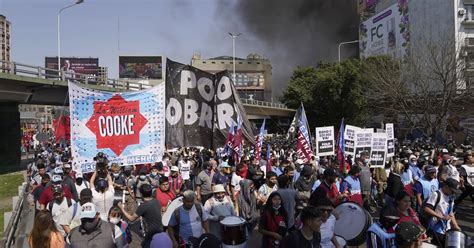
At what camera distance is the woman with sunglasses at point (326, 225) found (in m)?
4.48

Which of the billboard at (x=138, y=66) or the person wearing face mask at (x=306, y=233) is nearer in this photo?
the person wearing face mask at (x=306, y=233)

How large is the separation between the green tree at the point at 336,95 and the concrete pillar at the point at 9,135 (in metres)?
27.7

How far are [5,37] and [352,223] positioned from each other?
143m

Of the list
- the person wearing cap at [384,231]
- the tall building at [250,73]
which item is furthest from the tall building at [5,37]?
the person wearing cap at [384,231]

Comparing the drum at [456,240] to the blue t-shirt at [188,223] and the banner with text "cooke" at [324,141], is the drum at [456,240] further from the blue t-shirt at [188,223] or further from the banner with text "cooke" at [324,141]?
the banner with text "cooke" at [324,141]

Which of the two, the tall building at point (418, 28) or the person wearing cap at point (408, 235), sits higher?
the tall building at point (418, 28)

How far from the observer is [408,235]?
136 inches

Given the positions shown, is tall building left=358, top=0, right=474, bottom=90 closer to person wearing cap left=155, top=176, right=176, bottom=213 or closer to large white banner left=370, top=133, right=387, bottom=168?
large white banner left=370, top=133, right=387, bottom=168

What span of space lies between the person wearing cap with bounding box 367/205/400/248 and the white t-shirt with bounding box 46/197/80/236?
12.6 feet

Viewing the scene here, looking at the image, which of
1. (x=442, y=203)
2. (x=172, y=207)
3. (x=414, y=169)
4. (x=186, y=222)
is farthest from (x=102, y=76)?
(x=442, y=203)

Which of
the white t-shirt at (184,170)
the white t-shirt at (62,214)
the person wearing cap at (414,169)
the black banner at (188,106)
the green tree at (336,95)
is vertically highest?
the green tree at (336,95)

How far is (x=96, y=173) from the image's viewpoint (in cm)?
774

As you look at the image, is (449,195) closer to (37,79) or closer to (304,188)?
(304,188)

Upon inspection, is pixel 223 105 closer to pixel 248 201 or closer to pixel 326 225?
pixel 248 201
